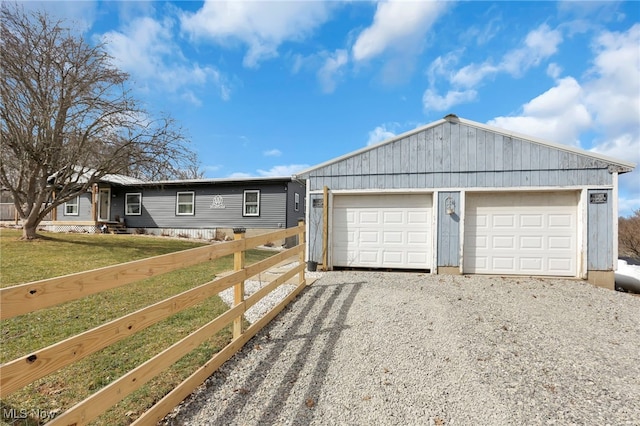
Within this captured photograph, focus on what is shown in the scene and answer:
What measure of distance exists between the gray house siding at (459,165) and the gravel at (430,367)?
3.21m

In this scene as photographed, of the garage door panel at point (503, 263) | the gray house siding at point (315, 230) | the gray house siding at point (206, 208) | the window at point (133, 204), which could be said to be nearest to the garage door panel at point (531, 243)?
the garage door panel at point (503, 263)

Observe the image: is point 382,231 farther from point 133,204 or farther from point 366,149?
point 133,204

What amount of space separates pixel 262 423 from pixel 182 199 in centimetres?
1657

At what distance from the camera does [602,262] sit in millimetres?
7082

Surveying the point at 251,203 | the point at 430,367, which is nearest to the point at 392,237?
the point at 430,367

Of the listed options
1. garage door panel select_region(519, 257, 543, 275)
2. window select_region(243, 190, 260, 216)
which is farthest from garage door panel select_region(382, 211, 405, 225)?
window select_region(243, 190, 260, 216)

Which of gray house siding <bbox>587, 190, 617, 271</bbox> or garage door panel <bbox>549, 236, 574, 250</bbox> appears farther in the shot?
garage door panel <bbox>549, 236, 574, 250</bbox>

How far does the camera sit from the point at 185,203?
1702cm

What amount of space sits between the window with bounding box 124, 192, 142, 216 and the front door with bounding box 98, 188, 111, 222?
51.2 inches

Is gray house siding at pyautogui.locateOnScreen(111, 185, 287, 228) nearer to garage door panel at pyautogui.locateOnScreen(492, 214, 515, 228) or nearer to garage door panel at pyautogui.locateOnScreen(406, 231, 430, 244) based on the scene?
garage door panel at pyautogui.locateOnScreen(406, 231, 430, 244)

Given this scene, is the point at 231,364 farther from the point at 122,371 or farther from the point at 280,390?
the point at 122,371

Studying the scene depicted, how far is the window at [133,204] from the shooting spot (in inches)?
697

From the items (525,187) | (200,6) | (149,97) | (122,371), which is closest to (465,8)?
(525,187)

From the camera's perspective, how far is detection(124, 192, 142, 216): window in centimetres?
1770
